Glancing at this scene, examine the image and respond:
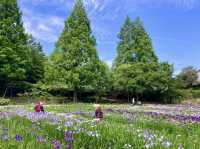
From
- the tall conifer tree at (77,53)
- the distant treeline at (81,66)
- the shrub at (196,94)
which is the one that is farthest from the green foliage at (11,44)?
the shrub at (196,94)

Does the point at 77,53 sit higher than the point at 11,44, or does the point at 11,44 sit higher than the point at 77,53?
the point at 11,44

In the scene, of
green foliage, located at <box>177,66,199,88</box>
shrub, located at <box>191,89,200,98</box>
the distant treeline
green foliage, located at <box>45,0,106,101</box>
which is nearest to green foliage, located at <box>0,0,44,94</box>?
the distant treeline

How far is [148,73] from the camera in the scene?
50.4 meters

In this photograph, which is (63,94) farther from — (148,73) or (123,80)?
(148,73)

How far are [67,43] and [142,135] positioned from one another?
39.7 metres

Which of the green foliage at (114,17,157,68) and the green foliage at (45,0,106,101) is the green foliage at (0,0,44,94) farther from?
the green foliage at (114,17,157,68)

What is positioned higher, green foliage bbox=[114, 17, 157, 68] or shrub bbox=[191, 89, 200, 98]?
green foliage bbox=[114, 17, 157, 68]

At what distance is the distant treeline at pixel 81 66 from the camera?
147ft

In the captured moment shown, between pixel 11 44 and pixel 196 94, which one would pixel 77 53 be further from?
pixel 196 94

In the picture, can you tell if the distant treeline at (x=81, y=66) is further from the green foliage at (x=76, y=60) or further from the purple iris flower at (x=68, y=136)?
the purple iris flower at (x=68, y=136)

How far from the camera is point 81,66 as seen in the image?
4522 centimetres

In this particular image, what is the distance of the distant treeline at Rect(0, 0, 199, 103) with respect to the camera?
4469 centimetres

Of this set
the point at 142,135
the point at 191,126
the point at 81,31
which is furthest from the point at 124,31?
the point at 142,135

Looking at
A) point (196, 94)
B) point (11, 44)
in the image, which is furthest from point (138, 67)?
point (11, 44)
